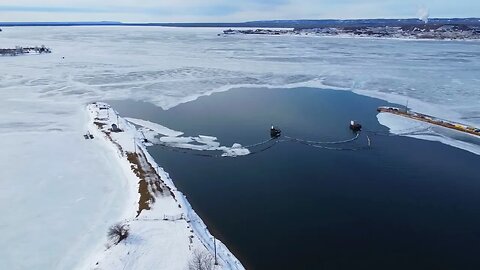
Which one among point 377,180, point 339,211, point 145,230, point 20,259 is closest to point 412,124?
point 377,180

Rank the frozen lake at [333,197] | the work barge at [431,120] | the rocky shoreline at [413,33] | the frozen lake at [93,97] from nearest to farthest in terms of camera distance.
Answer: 1. the frozen lake at [333,197]
2. the frozen lake at [93,97]
3. the work barge at [431,120]
4. the rocky shoreline at [413,33]

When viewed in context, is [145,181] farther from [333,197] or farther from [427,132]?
[427,132]

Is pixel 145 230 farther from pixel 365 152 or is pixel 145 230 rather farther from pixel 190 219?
pixel 365 152

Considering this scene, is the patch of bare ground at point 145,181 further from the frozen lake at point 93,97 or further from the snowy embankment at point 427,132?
the snowy embankment at point 427,132

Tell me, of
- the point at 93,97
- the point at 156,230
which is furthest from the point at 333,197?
the point at 93,97

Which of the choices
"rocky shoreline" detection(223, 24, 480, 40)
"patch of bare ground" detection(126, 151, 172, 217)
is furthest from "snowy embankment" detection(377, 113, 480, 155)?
"rocky shoreline" detection(223, 24, 480, 40)

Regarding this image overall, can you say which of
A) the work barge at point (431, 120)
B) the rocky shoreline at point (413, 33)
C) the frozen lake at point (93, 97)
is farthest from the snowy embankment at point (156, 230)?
the rocky shoreline at point (413, 33)
